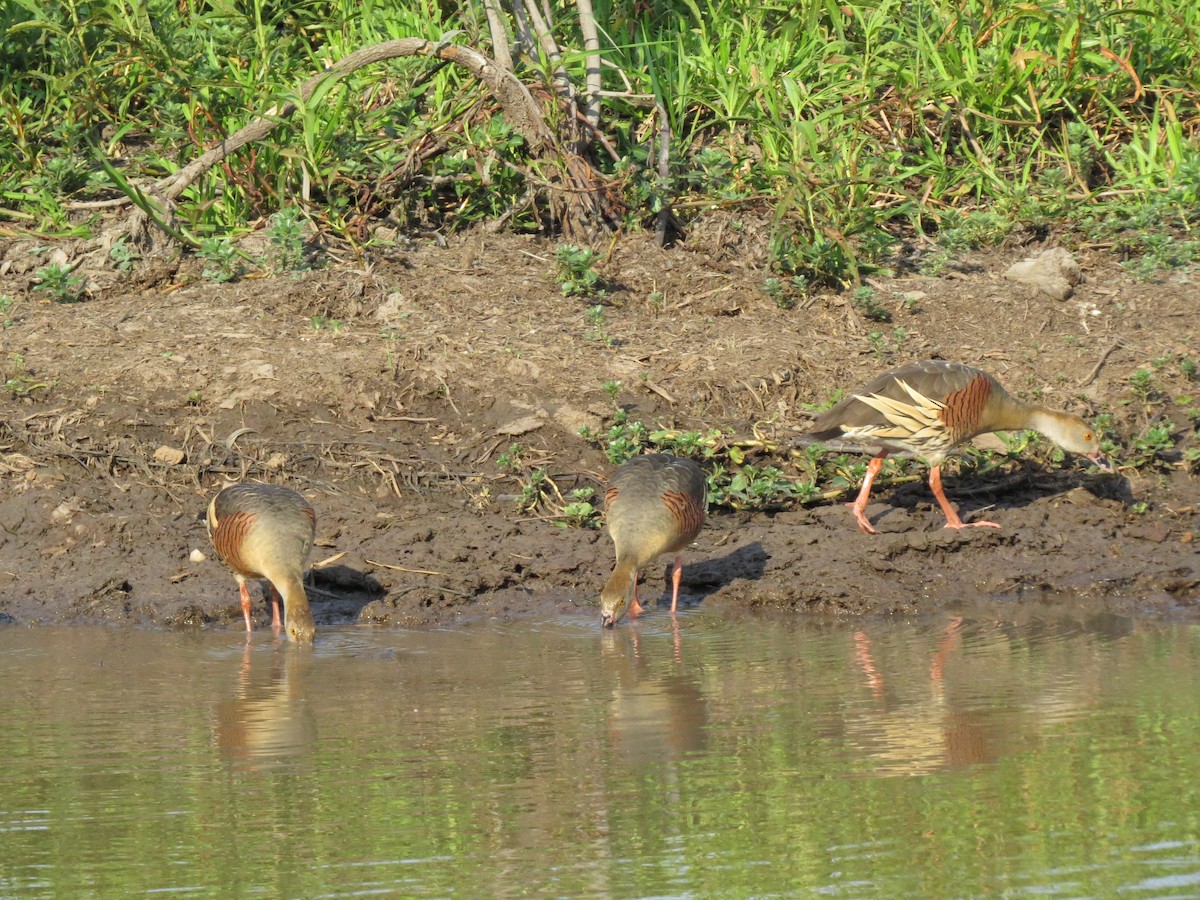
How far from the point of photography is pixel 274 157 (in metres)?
10.9

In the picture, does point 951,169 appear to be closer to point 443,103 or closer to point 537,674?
point 443,103

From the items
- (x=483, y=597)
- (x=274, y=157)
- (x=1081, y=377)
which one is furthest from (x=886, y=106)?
(x=483, y=597)

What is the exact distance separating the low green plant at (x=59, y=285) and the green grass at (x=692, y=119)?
0.54m

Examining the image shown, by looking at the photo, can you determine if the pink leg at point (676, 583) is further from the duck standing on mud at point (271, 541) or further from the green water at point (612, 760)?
the duck standing on mud at point (271, 541)

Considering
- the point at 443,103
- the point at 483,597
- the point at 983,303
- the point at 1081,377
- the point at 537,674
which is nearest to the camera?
the point at 537,674

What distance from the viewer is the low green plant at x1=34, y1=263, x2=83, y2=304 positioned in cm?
1019

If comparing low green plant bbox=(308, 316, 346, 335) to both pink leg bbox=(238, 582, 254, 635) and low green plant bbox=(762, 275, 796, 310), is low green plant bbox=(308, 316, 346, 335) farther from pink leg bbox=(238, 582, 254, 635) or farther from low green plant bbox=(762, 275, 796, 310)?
low green plant bbox=(762, 275, 796, 310)

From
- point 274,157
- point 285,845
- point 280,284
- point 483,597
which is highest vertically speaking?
Result: point 274,157

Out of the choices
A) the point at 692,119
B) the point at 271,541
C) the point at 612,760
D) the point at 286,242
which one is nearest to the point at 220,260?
the point at 286,242

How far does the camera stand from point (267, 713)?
20.3 ft

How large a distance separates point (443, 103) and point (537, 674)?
5662 mm

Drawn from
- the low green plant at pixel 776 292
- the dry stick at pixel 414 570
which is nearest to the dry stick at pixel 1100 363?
the low green plant at pixel 776 292

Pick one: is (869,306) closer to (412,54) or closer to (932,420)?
(932,420)

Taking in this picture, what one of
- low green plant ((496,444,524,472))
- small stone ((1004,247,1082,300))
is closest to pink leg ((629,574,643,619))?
low green plant ((496,444,524,472))
